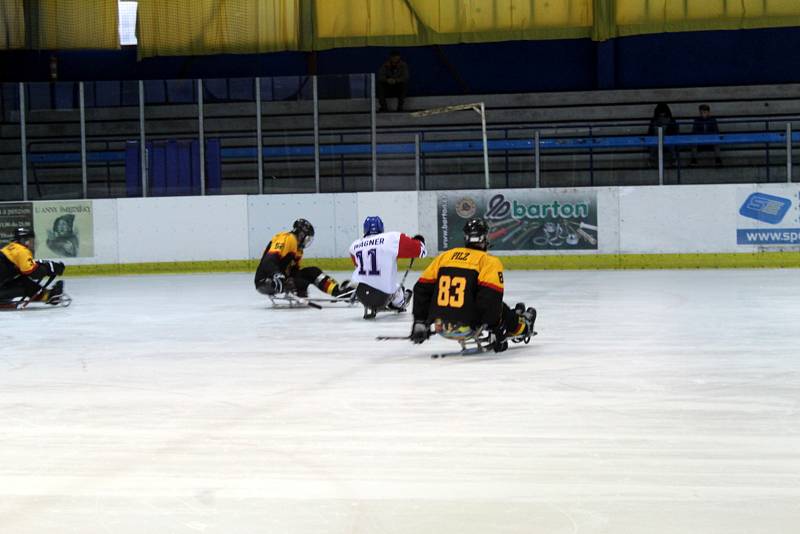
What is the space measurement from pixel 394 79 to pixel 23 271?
496 inches

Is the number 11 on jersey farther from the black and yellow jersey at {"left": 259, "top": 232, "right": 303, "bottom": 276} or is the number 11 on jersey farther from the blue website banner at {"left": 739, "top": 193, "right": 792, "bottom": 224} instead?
the blue website banner at {"left": 739, "top": 193, "right": 792, "bottom": 224}

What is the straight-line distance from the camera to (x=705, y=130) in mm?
21719

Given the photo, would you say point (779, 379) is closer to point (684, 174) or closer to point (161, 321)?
point (161, 321)

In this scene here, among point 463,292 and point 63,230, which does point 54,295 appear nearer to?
point 63,230

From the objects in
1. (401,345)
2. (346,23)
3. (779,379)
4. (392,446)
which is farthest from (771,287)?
(346,23)

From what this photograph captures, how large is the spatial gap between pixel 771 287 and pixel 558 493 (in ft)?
36.9

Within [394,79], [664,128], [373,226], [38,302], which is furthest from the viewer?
[394,79]

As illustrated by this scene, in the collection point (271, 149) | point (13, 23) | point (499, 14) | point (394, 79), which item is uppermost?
point (13, 23)

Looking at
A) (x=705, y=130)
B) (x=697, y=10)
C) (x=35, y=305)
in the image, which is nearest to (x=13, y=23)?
(x=35, y=305)

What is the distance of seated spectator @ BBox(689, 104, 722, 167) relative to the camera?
20.5 metres

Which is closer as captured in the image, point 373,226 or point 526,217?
point 373,226

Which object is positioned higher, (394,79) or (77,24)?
(77,24)

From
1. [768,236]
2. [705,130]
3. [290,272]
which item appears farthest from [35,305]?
[705,130]

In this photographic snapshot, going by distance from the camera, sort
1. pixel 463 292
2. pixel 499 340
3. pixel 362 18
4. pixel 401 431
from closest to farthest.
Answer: pixel 401 431
pixel 463 292
pixel 499 340
pixel 362 18
